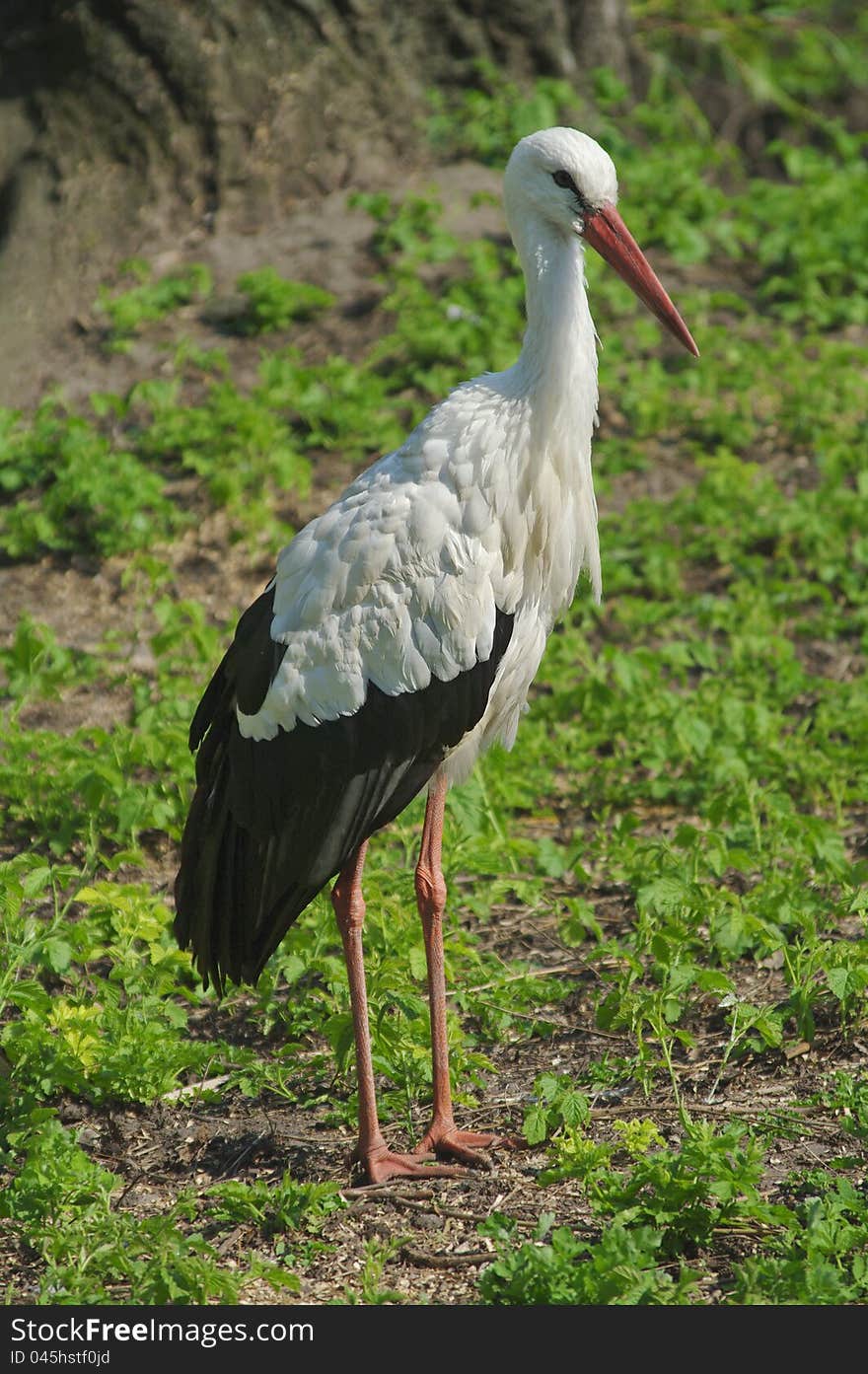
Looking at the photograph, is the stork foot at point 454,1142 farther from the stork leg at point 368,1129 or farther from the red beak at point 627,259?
the red beak at point 627,259

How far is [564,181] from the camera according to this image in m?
3.71

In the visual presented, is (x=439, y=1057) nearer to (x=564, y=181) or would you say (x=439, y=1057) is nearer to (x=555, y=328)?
(x=555, y=328)

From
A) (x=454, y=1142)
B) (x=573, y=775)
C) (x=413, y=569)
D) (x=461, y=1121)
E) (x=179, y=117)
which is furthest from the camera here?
(x=179, y=117)

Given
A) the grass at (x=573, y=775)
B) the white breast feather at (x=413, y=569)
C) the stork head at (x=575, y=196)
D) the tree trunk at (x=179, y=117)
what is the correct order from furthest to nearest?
the tree trunk at (x=179, y=117) → the stork head at (x=575, y=196) → the white breast feather at (x=413, y=569) → the grass at (x=573, y=775)

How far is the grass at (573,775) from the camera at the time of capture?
3.29 meters

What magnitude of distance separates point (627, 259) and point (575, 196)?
0.19m

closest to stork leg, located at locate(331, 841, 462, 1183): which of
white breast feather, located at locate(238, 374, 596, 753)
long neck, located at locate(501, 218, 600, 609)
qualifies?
white breast feather, located at locate(238, 374, 596, 753)

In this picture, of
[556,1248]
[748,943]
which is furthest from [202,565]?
[556,1248]

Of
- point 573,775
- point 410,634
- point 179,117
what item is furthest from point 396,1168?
point 179,117

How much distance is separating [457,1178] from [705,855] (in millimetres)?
1199

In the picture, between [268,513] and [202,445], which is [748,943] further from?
[202,445]

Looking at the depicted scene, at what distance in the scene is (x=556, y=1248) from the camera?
9.73 feet

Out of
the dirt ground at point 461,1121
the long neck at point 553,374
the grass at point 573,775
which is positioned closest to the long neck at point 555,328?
the long neck at point 553,374

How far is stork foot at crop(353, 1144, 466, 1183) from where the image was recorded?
3598 millimetres
